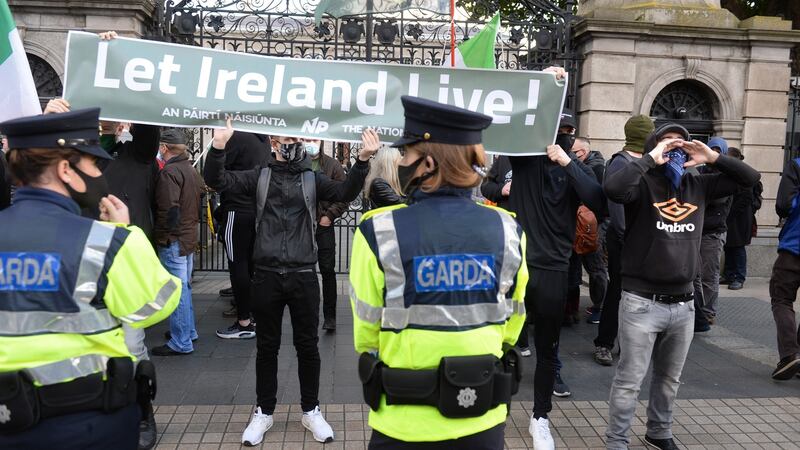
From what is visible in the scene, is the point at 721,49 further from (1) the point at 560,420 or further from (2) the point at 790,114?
(1) the point at 560,420

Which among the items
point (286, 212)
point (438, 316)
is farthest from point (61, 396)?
point (286, 212)

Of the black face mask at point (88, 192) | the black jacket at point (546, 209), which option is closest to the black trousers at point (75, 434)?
the black face mask at point (88, 192)

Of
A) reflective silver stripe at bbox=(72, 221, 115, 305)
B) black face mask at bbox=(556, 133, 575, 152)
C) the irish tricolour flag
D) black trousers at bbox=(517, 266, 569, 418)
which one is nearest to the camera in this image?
reflective silver stripe at bbox=(72, 221, 115, 305)

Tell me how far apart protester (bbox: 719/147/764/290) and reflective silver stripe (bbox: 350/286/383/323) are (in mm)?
6384

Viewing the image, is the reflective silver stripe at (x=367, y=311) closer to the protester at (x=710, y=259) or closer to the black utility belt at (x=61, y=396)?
the black utility belt at (x=61, y=396)

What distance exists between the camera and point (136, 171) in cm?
487

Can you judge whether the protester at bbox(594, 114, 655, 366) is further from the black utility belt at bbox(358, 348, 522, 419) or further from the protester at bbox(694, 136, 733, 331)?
the black utility belt at bbox(358, 348, 522, 419)

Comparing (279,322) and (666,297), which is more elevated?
(666,297)

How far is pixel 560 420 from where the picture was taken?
4551 mm

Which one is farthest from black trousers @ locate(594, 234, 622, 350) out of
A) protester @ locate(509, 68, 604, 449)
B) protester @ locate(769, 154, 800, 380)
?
protester @ locate(509, 68, 604, 449)

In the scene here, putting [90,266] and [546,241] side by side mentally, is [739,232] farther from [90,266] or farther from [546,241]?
[90,266]

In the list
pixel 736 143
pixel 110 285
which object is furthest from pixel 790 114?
pixel 110 285

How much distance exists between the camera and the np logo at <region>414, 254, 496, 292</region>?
2.22 m

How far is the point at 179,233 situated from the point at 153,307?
3.57m
